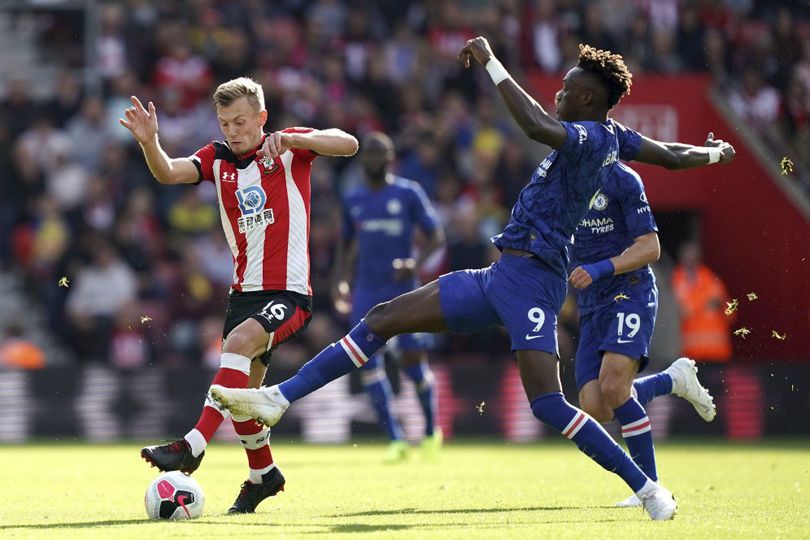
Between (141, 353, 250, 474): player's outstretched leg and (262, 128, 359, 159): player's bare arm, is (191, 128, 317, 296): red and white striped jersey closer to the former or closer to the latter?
(262, 128, 359, 159): player's bare arm

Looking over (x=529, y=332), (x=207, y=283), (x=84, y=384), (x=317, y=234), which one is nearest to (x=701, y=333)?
(x=317, y=234)

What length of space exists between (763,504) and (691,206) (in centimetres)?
1080

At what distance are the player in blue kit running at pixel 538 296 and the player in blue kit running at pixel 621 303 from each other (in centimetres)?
73

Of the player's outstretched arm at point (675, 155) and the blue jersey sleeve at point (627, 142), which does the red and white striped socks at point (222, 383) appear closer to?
the blue jersey sleeve at point (627, 142)

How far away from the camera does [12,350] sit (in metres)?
17.3

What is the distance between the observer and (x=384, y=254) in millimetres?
13453

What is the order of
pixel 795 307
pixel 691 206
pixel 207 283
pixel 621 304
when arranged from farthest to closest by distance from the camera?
pixel 691 206 < pixel 207 283 < pixel 795 307 < pixel 621 304

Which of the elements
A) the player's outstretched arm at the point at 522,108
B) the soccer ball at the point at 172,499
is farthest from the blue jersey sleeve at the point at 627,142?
the soccer ball at the point at 172,499

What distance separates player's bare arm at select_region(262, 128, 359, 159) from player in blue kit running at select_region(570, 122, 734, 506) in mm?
1614

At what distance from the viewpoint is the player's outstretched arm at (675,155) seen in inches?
322

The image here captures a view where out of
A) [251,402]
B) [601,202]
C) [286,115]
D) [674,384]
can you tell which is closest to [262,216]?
[251,402]

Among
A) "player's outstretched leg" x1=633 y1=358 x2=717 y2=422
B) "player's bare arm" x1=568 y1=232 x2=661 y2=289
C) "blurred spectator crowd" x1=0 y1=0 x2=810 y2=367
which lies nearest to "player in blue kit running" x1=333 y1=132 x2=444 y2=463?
"blurred spectator crowd" x1=0 y1=0 x2=810 y2=367

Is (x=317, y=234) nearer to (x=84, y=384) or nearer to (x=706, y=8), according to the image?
(x=84, y=384)

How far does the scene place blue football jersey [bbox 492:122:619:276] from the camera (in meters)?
7.65
